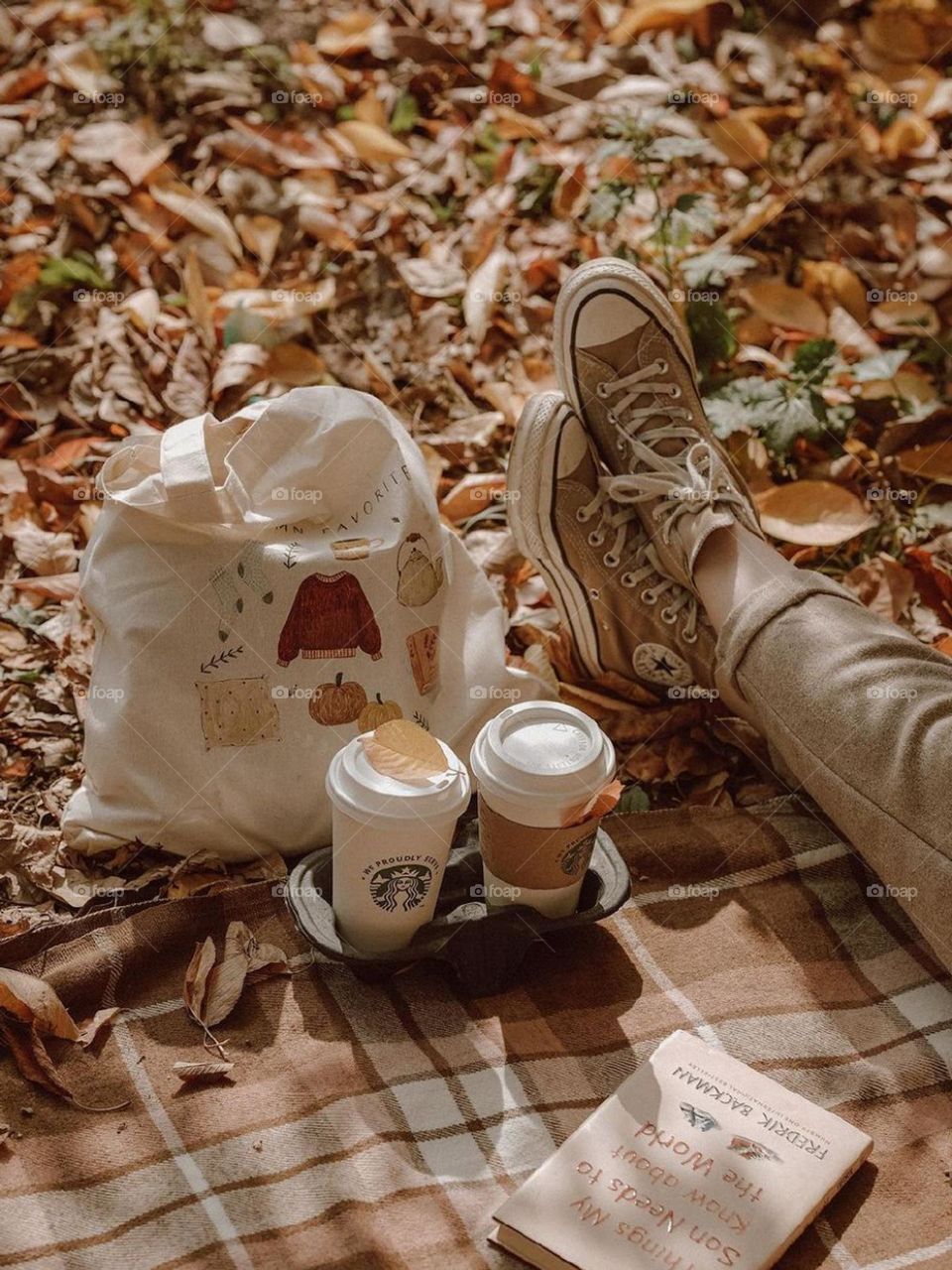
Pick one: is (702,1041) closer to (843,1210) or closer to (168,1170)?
(843,1210)

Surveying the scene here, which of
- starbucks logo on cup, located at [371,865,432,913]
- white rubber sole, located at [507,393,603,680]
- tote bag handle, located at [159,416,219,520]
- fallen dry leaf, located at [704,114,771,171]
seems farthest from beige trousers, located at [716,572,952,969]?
fallen dry leaf, located at [704,114,771,171]

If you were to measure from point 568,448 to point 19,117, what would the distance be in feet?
5.50

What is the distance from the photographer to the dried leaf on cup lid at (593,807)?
131 centimetres

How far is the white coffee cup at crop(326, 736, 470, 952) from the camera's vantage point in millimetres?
1271

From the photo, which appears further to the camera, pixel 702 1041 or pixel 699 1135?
pixel 702 1041

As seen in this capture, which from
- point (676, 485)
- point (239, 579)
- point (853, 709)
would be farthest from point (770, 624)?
point (239, 579)

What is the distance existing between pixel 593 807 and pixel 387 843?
0.22 m

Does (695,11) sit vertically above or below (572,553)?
above

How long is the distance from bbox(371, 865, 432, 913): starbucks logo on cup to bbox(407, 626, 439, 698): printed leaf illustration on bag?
33cm

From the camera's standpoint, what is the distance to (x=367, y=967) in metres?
1.38

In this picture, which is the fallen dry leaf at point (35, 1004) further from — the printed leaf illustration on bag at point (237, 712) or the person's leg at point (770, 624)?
the person's leg at point (770, 624)

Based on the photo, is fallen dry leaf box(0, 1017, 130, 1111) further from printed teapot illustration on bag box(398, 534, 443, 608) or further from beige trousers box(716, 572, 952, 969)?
beige trousers box(716, 572, 952, 969)

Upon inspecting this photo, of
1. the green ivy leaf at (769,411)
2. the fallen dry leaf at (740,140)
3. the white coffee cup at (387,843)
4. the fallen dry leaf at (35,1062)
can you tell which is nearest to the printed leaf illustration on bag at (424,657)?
the white coffee cup at (387,843)

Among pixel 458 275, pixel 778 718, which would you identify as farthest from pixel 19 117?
pixel 778 718
